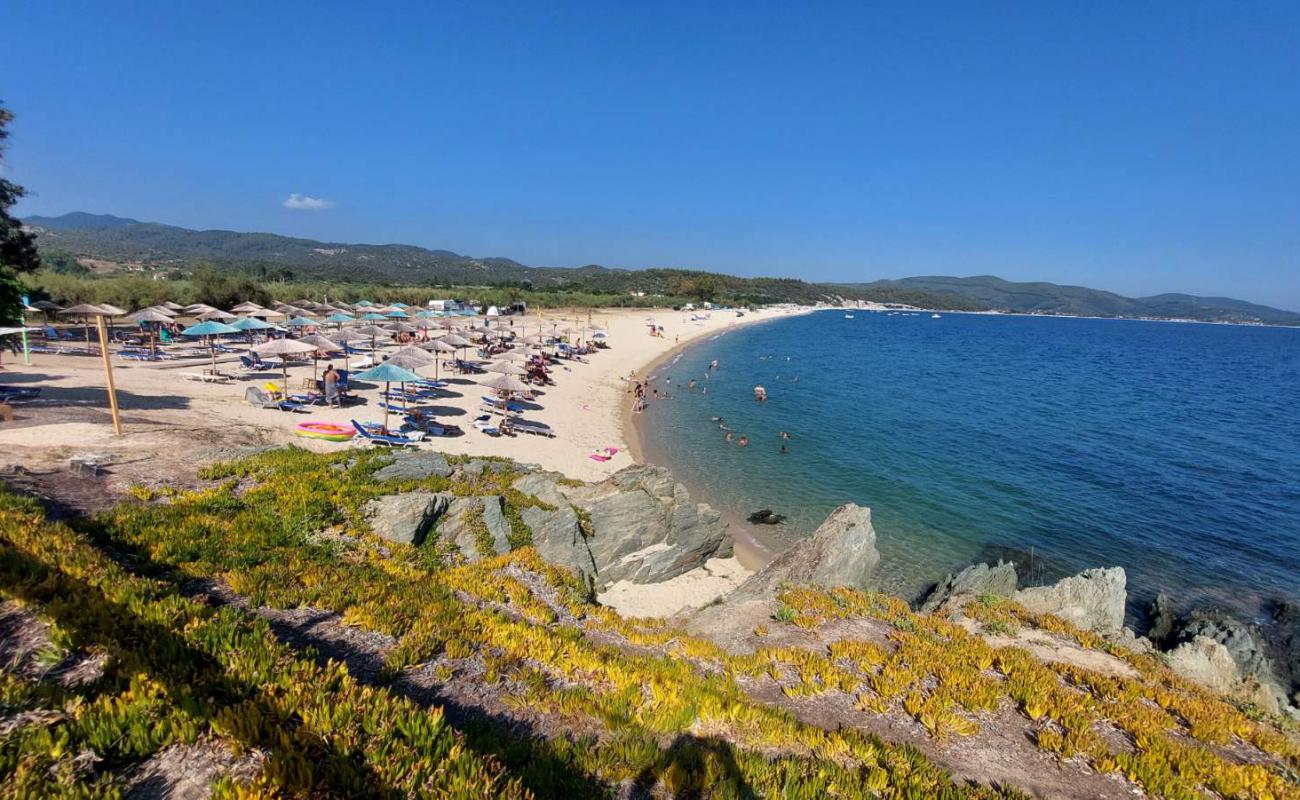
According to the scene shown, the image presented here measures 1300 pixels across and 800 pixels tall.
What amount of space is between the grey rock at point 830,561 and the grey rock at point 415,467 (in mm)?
7893

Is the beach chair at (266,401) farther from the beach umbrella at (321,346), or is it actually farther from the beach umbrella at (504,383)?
the beach umbrella at (504,383)

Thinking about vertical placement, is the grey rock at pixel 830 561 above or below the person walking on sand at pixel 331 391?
below

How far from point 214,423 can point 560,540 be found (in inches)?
558

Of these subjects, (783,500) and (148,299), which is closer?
(783,500)

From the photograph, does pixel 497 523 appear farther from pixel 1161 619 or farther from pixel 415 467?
pixel 1161 619

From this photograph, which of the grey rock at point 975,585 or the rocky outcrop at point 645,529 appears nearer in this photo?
the grey rock at point 975,585

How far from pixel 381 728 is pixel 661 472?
12.1 meters

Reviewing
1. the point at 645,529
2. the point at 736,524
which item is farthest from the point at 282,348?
the point at 736,524

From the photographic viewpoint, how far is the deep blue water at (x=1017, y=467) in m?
18.2

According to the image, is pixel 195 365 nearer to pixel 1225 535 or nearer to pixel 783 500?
pixel 783 500

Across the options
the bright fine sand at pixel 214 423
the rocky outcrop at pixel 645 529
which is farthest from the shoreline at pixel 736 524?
the rocky outcrop at pixel 645 529

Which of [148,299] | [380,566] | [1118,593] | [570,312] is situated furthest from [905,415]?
[570,312]

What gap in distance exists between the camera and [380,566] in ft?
29.4

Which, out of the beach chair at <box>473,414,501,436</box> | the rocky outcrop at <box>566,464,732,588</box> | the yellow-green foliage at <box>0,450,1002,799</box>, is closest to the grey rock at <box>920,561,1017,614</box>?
the rocky outcrop at <box>566,464,732,588</box>
